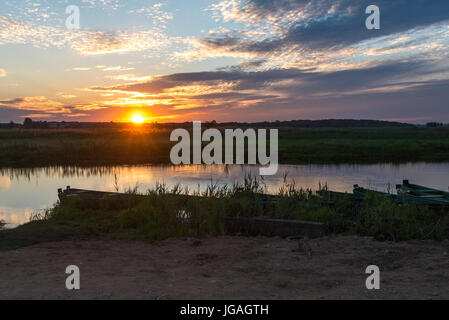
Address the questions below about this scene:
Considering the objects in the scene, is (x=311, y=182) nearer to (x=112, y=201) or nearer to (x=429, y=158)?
(x=112, y=201)

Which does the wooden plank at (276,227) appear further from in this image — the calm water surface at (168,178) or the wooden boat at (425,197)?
the calm water surface at (168,178)

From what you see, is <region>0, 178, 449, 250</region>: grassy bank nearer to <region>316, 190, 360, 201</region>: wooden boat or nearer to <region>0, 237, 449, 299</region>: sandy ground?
<region>316, 190, 360, 201</region>: wooden boat

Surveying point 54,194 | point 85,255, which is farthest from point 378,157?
point 85,255

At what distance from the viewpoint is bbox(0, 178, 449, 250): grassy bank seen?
332 inches

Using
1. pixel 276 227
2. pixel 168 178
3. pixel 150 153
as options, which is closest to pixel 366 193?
pixel 276 227

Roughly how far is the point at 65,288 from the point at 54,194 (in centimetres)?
1373

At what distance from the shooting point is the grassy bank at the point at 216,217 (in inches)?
332

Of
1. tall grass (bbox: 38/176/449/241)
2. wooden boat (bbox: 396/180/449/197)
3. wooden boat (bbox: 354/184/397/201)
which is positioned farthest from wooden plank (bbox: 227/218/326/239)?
wooden boat (bbox: 396/180/449/197)

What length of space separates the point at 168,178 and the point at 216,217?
13278 mm

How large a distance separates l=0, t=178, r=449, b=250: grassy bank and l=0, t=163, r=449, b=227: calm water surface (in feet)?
16.5

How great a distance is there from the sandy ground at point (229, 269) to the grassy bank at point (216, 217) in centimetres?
59

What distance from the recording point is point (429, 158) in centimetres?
3397
